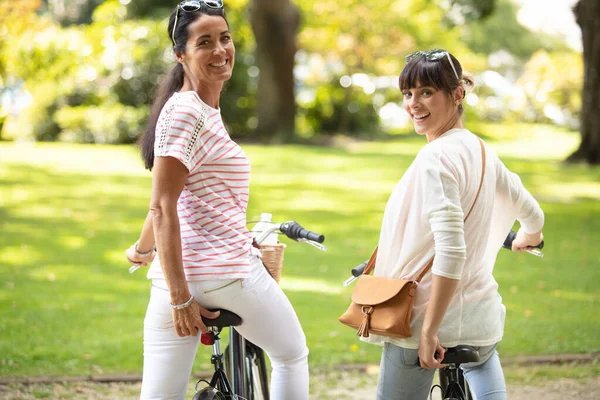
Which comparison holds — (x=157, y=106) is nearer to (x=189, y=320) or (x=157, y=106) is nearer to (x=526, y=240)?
(x=189, y=320)

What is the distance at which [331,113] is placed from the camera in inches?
1100

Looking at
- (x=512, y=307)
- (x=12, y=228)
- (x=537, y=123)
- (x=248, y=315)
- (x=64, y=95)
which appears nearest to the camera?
(x=248, y=315)

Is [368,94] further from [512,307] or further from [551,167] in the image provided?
[512,307]

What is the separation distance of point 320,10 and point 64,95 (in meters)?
9.85

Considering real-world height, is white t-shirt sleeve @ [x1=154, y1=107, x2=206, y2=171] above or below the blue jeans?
above

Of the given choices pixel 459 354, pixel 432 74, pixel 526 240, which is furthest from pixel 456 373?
pixel 432 74

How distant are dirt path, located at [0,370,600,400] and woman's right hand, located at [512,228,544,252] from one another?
2.31 m

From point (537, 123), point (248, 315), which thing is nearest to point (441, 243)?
point (248, 315)

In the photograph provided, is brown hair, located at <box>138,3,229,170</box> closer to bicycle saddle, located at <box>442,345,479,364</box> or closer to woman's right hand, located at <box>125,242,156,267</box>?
woman's right hand, located at <box>125,242,156,267</box>

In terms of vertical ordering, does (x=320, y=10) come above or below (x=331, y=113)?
above

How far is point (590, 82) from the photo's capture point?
61.3 ft

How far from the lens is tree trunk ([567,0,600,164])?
59.3 ft

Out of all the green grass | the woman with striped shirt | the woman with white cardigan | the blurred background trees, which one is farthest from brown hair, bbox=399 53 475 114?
the blurred background trees

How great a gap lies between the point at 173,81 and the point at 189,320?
906mm
